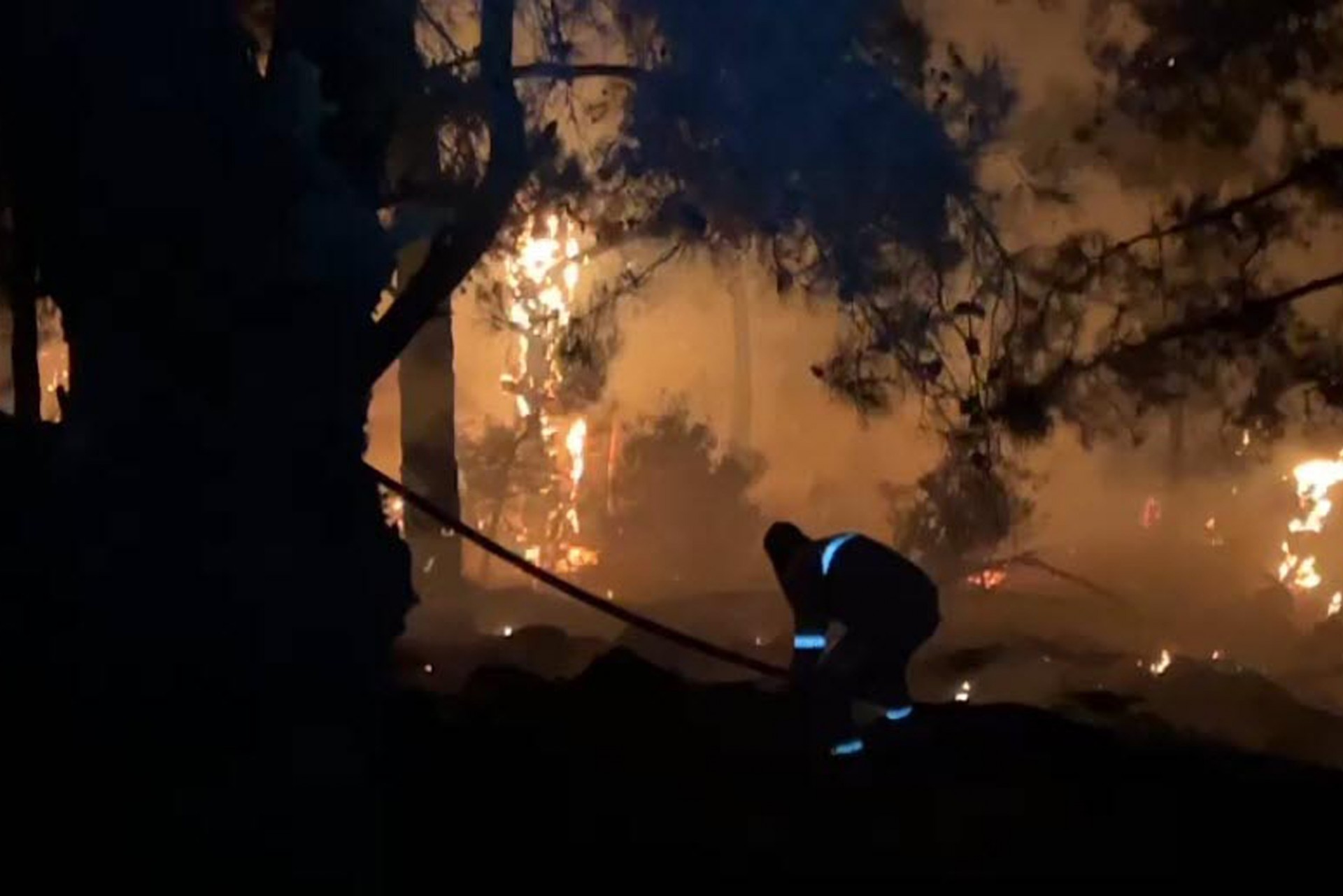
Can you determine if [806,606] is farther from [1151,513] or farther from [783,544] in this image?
[1151,513]

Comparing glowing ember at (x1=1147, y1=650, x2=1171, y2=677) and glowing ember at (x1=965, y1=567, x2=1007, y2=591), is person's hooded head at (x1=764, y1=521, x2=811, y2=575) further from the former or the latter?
glowing ember at (x1=965, y1=567, x2=1007, y2=591)

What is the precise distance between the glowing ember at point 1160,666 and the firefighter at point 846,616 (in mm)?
7243

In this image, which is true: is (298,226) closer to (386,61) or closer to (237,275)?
(237,275)

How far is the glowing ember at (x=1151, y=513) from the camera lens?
35062 mm

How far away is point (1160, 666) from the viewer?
15.9 meters

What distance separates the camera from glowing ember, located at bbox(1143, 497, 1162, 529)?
35062mm

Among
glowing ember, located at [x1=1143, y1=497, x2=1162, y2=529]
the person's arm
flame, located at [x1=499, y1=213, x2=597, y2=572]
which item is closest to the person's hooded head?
the person's arm

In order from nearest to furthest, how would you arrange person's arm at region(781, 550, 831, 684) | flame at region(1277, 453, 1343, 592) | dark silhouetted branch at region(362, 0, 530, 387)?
dark silhouetted branch at region(362, 0, 530, 387)
person's arm at region(781, 550, 831, 684)
flame at region(1277, 453, 1343, 592)

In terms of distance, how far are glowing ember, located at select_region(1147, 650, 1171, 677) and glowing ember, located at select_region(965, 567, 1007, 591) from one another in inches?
145

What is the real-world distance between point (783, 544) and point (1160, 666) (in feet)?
27.7

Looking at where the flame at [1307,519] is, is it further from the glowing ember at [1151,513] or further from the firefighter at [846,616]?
the firefighter at [846,616]

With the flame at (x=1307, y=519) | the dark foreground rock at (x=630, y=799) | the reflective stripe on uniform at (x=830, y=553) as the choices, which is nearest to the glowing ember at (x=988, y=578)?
the dark foreground rock at (x=630, y=799)

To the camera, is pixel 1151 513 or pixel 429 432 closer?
pixel 429 432

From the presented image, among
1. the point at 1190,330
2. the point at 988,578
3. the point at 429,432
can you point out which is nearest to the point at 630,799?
the point at 1190,330
